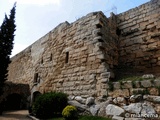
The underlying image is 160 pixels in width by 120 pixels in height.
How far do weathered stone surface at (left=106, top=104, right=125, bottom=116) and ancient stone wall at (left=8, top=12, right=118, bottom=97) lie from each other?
1.93ft

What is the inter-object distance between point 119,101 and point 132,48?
2.93 m

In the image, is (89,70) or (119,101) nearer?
(119,101)

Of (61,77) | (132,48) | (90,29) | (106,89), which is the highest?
(90,29)

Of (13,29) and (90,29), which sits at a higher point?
(13,29)

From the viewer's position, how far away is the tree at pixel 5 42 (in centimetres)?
1009

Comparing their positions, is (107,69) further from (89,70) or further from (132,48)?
(132,48)

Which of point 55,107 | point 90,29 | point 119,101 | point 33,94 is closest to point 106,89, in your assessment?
point 119,101

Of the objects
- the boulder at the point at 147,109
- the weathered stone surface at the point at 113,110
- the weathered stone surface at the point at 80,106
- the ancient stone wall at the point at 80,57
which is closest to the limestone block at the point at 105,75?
the ancient stone wall at the point at 80,57

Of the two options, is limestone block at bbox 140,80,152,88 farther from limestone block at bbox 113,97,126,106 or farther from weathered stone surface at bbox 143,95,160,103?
limestone block at bbox 113,97,126,106

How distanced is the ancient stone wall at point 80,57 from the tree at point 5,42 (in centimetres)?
187

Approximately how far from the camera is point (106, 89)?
238 inches

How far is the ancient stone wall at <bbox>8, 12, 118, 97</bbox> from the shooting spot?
6.65 metres

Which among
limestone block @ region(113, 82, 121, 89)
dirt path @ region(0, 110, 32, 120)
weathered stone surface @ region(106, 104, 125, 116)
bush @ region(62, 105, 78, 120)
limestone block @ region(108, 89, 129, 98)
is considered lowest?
dirt path @ region(0, 110, 32, 120)

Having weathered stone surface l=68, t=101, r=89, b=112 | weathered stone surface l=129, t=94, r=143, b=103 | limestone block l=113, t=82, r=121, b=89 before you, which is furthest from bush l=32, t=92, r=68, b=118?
weathered stone surface l=129, t=94, r=143, b=103
